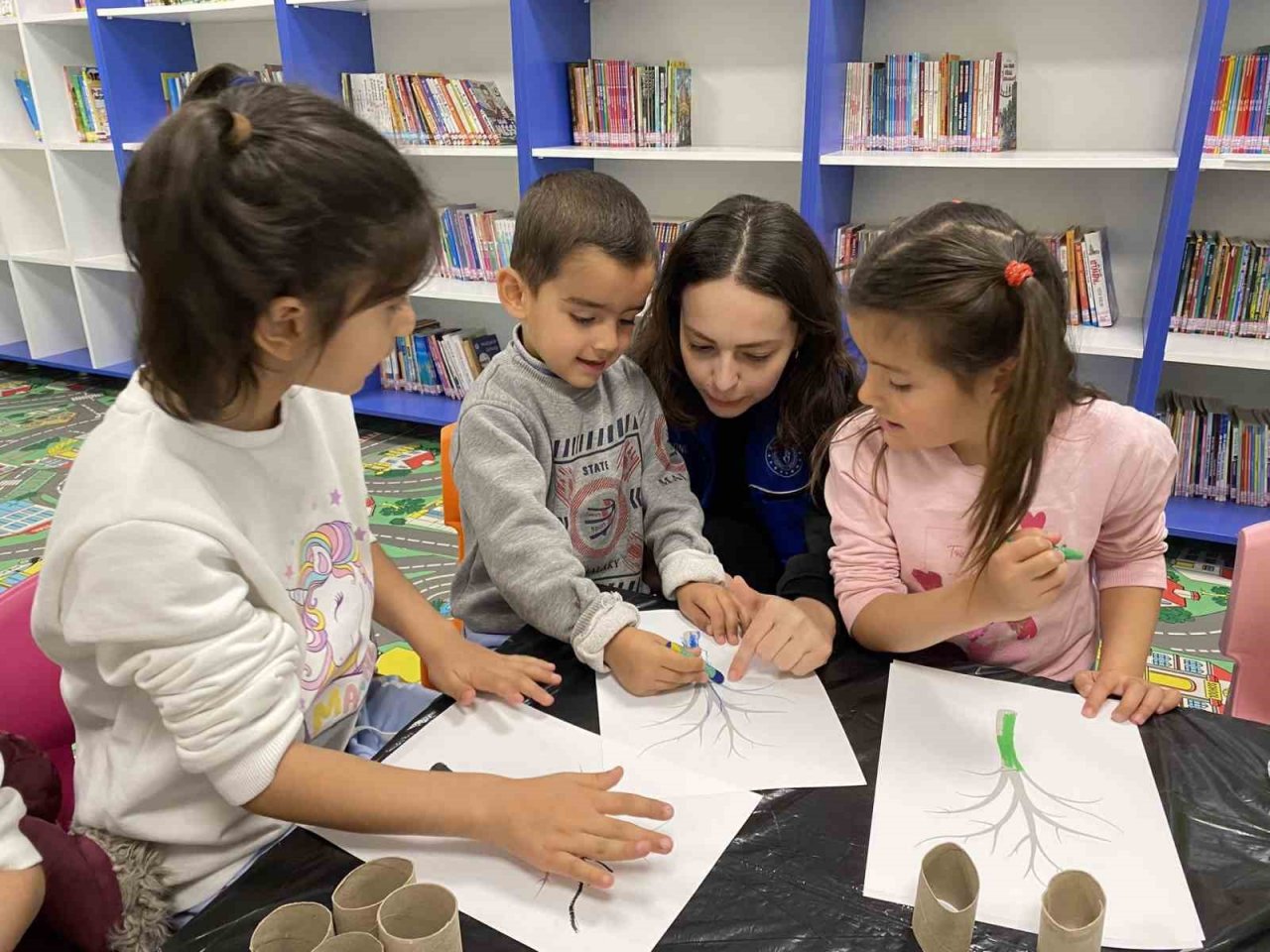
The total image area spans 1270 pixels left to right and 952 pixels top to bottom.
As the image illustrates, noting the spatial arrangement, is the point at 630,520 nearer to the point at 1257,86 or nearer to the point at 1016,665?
the point at 1016,665

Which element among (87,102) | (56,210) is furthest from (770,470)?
(56,210)

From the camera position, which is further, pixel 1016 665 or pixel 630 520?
pixel 630 520

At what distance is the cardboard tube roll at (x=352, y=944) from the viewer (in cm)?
57

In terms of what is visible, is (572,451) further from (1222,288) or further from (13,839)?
(1222,288)

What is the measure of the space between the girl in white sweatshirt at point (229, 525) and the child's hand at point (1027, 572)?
1.27ft

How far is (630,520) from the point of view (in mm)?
1354

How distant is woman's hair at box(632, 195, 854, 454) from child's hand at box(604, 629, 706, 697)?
528 millimetres

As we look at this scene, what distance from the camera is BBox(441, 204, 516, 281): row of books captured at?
3.35m

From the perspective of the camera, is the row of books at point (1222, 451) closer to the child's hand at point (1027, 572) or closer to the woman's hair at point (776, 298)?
the woman's hair at point (776, 298)

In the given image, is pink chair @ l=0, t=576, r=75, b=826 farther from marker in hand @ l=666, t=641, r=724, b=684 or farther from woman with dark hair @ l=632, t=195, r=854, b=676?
woman with dark hair @ l=632, t=195, r=854, b=676

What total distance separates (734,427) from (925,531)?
0.43 m

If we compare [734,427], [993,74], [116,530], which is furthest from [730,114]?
[116,530]

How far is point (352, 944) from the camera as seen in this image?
0.57 m

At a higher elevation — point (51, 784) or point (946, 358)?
point (946, 358)
